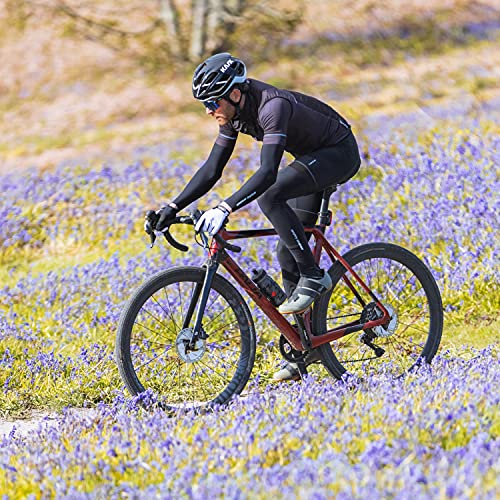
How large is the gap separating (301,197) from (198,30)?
465 inches

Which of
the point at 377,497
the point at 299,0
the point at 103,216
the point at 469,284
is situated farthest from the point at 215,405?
the point at 299,0

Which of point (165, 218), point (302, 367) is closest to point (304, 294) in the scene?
point (302, 367)

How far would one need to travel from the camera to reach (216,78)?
4898 millimetres

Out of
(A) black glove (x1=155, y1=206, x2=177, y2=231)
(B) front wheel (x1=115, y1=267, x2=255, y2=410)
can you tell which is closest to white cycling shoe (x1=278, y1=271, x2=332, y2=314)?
(B) front wheel (x1=115, y1=267, x2=255, y2=410)

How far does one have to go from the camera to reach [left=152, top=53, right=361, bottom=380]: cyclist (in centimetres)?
489

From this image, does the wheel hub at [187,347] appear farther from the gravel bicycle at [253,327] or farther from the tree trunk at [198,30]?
the tree trunk at [198,30]

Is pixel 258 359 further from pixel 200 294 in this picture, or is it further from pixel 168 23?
pixel 168 23

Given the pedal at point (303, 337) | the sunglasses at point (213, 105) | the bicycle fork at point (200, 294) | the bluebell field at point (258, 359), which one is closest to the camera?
the bluebell field at point (258, 359)

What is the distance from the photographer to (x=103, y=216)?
9672 millimetres

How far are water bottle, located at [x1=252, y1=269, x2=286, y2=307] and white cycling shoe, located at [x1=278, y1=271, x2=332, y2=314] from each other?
71 mm

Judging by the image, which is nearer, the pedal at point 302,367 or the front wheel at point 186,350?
A: the front wheel at point 186,350

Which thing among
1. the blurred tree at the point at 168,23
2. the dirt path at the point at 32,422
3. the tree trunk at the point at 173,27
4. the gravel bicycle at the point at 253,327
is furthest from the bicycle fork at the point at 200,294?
the tree trunk at the point at 173,27

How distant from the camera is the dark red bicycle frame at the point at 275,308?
5.11 m

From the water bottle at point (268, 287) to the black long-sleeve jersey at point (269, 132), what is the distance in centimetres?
56
